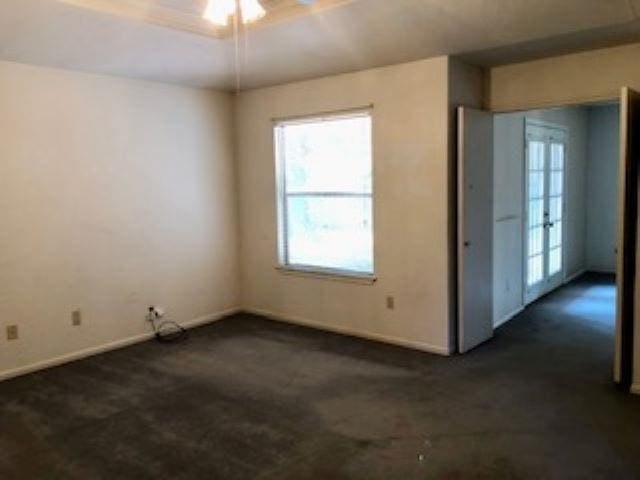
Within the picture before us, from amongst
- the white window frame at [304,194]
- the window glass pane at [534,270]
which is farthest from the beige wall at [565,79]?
the window glass pane at [534,270]

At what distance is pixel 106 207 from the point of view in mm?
4711

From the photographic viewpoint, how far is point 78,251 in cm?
455

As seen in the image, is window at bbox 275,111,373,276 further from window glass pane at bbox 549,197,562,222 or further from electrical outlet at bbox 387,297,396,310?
window glass pane at bbox 549,197,562,222

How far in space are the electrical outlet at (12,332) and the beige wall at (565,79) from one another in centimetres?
421

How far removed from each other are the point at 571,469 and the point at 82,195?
395 centimetres

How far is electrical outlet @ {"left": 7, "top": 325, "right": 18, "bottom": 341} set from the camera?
163 inches

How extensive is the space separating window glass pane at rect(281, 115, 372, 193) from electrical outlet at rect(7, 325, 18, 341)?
2.69 m

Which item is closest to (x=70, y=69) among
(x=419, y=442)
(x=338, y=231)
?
(x=338, y=231)

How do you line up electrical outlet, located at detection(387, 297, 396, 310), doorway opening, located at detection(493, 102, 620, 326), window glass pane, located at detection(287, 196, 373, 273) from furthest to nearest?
doorway opening, located at detection(493, 102, 620, 326) → window glass pane, located at detection(287, 196, 373, 273) → electrical outlet, located at detection(387, 297, 396, 310)

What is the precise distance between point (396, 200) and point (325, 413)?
1966 millimetres

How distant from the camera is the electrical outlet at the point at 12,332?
13.6 ft

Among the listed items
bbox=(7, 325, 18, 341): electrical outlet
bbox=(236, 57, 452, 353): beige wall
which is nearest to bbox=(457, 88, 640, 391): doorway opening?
bbox=(236, 57, 452, 353): beige wall

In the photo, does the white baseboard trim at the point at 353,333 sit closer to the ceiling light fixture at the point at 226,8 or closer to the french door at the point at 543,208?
the french door at the point at 543,208

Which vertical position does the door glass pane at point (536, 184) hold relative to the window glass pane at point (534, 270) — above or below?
above
